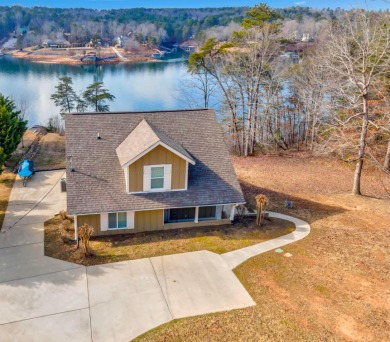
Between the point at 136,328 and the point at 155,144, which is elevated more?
the point at 155,144

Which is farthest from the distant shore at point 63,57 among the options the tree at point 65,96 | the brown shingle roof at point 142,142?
the brown shingle roof at point 142,142

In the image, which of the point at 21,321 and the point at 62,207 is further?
the point at 62,207

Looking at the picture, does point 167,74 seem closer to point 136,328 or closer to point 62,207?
point 62,207

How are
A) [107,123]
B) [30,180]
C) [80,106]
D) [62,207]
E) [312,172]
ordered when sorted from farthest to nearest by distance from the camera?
[80,106] < [312,172] < [30,180] < [62,207] < [107,123]

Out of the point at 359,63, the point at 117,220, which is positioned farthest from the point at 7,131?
the point at 359,63

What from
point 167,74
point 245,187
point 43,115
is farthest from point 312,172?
point 167,74

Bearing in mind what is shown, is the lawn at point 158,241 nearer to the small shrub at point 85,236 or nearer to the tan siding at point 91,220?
the small shrub at point 85,236

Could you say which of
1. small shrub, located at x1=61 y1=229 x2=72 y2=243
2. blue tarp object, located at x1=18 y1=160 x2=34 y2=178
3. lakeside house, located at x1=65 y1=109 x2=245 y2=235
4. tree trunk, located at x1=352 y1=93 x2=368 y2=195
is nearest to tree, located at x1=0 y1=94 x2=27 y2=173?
blue tarp object, located at x1=18 y1=160 x2=34 y2=178

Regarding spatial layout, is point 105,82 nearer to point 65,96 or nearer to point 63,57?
point 65,96
